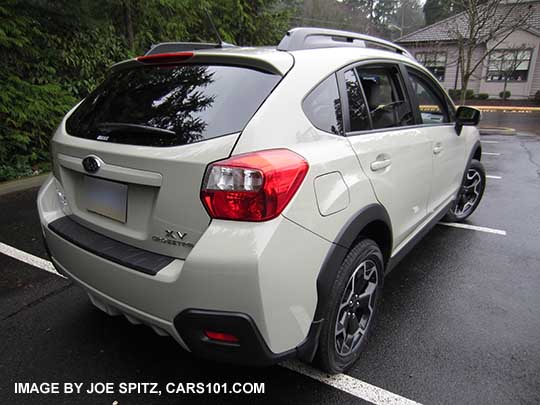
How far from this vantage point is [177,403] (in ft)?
6.40

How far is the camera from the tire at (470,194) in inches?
171

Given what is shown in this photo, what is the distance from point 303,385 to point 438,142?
2.12 metres

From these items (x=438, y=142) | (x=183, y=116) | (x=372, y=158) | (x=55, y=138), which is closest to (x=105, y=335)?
(x=55, y=138)

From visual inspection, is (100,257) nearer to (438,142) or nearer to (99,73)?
(438,142)

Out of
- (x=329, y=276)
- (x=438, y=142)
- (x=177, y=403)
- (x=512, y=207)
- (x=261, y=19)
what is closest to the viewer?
(x=329, y=276)

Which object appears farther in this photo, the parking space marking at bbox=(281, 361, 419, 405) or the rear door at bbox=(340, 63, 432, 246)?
the rear door at bbox=(340, 63, 432, 246)

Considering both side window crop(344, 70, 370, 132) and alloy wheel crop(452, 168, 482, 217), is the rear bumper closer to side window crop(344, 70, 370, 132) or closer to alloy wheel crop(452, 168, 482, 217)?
side window crop(344, 70, 370, 132)

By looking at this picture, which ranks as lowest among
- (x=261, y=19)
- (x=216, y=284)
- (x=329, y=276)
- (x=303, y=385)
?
(x=303, y=385)

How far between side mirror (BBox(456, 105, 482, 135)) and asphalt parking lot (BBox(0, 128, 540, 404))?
3.99 feet

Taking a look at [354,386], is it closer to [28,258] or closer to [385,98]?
[385,98]

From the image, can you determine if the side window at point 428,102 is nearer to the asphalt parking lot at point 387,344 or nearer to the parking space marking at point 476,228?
the asphalt parking lot at point 387,344

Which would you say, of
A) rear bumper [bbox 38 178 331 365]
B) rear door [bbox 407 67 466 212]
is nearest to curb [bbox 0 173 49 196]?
rear bumper [bbox 38 178 331 365]

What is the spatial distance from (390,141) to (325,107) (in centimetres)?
61

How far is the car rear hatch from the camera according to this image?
63.2 inches
